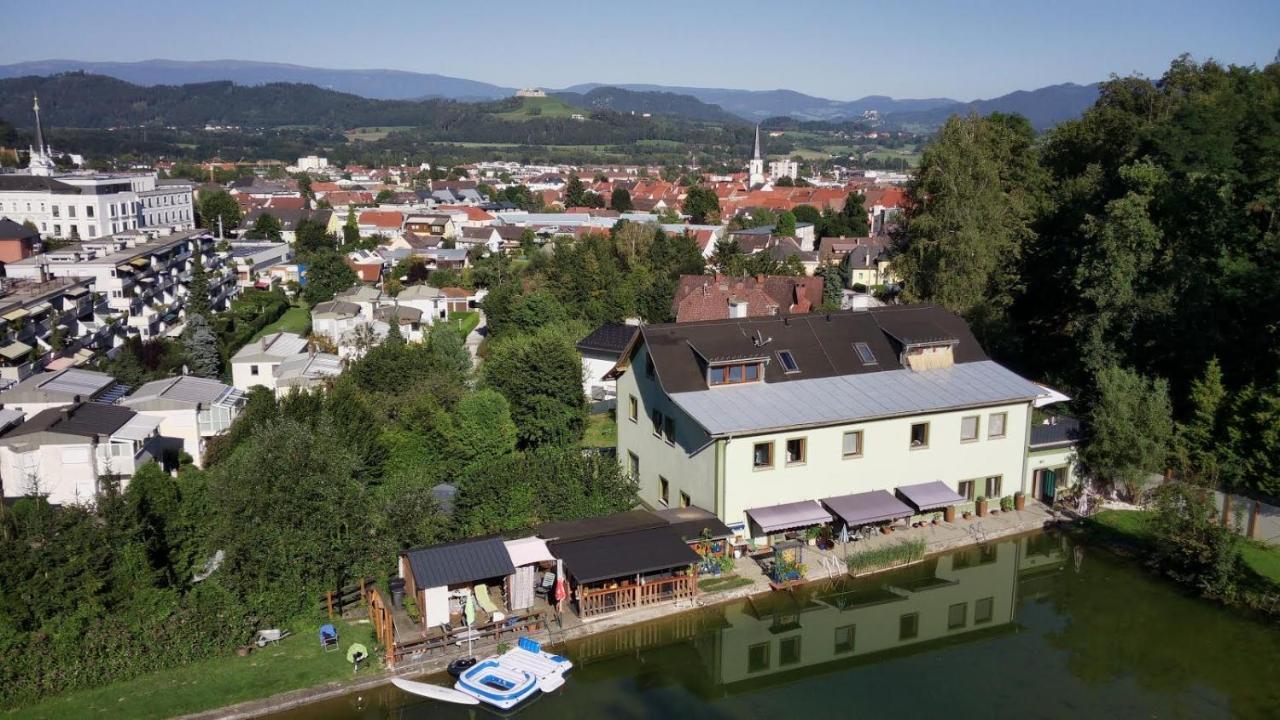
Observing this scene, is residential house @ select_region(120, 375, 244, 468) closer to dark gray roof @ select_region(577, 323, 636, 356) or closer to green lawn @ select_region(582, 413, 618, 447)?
green lawn @ select_region(582, 413, 618, 447)

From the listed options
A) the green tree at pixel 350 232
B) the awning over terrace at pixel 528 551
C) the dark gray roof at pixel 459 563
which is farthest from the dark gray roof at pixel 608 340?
the green tree at pixel 350 232

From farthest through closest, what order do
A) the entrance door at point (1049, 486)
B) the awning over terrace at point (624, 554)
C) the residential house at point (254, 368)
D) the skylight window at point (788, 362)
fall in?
1. the residential house at point (254, 368)
2. the entrance door at point (1049, 486)
3. the skylight window at point (788, 362)
4. the awning over terrace at point (624, 554)

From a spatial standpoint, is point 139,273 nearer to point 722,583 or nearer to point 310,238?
point 310,238

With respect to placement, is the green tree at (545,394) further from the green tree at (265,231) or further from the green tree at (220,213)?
the green tree at (220,213)

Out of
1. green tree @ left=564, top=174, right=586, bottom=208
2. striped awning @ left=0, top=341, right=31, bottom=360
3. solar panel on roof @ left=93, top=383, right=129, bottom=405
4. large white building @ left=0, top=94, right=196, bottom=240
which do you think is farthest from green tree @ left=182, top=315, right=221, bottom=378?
green tree @ left=564, top=174, right=586, bottom=208

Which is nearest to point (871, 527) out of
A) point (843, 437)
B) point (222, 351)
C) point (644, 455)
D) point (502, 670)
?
point (843, 437)

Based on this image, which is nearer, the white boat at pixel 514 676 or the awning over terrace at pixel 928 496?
the white boat at pixel 514 676

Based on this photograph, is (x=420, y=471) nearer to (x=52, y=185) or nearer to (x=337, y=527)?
(x=337, y=527)
